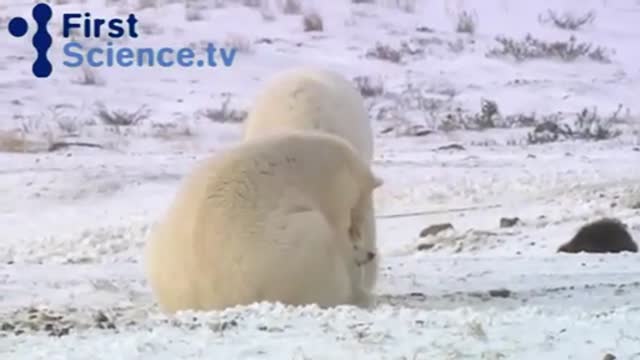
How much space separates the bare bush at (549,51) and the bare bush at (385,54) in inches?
50.9

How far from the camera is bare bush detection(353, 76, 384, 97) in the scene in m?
17.8

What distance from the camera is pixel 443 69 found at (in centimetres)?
1944

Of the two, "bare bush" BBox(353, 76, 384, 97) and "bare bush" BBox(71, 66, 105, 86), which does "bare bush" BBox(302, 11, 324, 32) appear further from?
"bare bush" BBox(71, 66, 105, 86)

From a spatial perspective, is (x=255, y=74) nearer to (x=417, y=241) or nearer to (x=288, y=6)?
(x=288, y=6)

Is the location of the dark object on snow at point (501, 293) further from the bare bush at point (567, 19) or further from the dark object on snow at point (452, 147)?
the bare bush at point (567, 19)

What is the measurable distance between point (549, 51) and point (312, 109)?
41.6 ft

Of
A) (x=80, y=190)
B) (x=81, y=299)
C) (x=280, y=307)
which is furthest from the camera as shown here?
(x=80, y=190)

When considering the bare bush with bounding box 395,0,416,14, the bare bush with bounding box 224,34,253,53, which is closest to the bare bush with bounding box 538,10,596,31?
the bare bush with bounding box 395,0,416,14

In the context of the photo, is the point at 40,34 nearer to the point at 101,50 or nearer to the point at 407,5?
the point at 101,50

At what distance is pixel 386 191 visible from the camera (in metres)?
12.3

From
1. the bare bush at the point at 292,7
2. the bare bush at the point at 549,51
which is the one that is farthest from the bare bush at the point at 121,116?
the bare bush at the point at 292,7

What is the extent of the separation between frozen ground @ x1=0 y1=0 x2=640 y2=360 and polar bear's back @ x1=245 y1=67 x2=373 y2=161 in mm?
829

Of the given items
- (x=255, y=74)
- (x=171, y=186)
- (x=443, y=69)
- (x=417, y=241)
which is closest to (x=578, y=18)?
(x=443, y=69)

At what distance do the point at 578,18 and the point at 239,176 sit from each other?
17.3m
